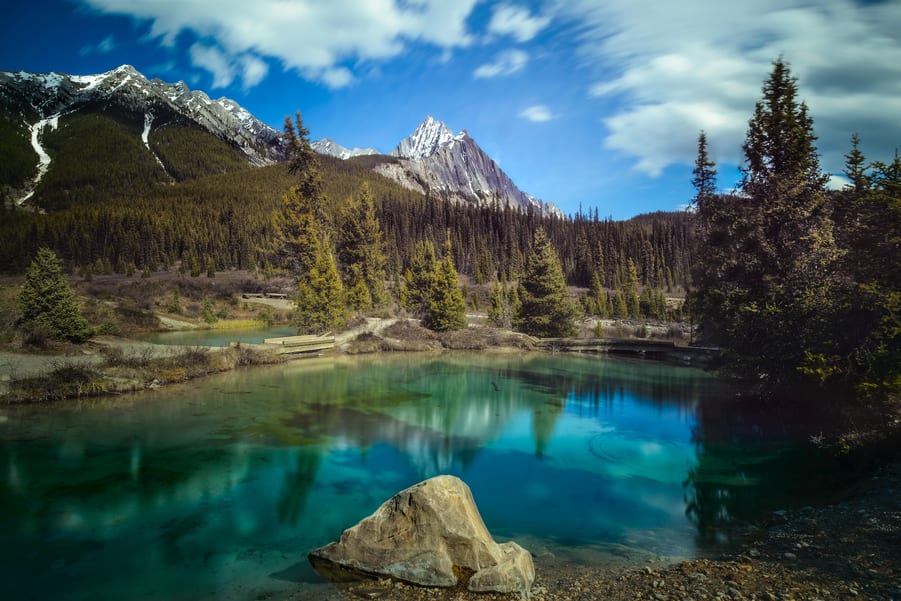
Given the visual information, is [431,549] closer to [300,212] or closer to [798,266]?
[798,266]

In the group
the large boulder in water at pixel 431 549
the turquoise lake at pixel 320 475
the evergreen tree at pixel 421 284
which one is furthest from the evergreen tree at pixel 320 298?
the large boulder in water at pixel 431 549

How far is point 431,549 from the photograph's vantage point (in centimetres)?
746

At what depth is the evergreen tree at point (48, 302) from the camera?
72.9ft

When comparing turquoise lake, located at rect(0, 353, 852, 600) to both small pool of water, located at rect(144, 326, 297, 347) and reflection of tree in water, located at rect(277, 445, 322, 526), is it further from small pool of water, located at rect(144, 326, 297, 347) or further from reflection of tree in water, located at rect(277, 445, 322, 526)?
small pool of water, located at rect(144, 326, 297, 347)

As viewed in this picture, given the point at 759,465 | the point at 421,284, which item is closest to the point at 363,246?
the point at 421,284

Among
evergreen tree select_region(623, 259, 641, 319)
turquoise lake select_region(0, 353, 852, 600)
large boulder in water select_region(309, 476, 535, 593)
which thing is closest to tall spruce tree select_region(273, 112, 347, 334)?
turquoise lake select_region(0, 353, 852, 600)

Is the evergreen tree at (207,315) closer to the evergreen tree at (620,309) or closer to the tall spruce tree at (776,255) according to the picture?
the tall spruce tree at (776,255)

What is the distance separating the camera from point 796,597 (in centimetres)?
650

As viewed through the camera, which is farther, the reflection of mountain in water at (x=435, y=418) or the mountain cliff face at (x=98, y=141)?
the mountain cliff face at (x=98, y=141)

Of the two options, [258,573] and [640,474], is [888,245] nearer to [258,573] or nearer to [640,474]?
[640,474]

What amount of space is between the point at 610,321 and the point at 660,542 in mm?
59754

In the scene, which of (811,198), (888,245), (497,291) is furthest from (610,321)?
(888,245)

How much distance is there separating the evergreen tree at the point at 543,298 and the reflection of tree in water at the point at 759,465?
969 inches

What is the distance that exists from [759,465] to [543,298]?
30989mm
